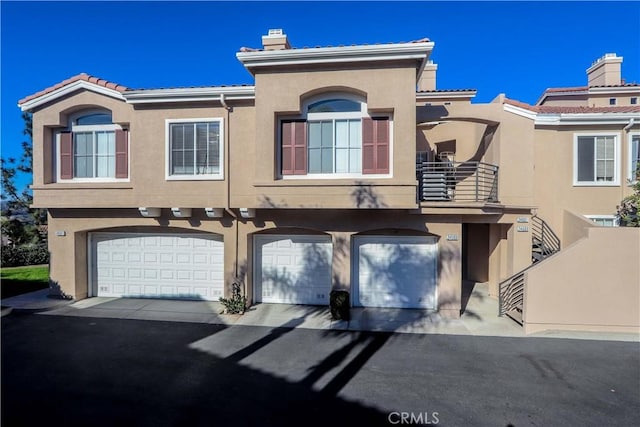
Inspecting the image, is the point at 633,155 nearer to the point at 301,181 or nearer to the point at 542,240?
the point at 542,240

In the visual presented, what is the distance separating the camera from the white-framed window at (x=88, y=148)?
1122cm

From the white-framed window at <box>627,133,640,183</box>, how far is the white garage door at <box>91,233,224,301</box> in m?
15.0

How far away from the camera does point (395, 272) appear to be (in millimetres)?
10828

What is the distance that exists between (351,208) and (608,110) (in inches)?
437

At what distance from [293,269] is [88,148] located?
826 centimetres

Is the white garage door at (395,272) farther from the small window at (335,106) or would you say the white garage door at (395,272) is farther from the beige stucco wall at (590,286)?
the small window at (335,106)

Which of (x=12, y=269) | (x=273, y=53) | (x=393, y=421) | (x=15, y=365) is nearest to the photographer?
(x=393, y=421)

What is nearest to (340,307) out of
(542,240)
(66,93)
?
(542,240)

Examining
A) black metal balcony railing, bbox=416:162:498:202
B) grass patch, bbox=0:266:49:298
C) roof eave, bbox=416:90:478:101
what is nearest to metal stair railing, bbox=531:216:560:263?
black metal balcony railing, bbox=416:162:498:202

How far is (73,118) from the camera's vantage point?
448 inches

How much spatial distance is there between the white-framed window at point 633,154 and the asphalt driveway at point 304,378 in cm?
719

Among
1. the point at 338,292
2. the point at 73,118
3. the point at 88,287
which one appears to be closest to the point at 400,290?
the point at 338,292

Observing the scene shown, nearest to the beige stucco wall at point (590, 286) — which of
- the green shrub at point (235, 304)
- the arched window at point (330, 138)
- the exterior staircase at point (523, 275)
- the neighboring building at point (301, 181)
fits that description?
the neighboring building at point (301, 181)

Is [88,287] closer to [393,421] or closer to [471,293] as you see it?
[393,421]
